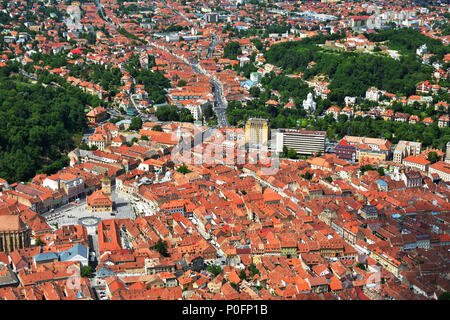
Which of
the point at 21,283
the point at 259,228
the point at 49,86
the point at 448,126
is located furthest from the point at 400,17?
the point at 21,283

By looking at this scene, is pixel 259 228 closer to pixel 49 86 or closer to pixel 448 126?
pixel 448 126

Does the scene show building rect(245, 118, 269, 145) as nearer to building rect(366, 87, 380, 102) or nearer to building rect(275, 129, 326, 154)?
building rect(275, 129, 326, 154)

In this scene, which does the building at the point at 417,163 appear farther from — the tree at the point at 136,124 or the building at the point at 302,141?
the tree at the point at 136,124

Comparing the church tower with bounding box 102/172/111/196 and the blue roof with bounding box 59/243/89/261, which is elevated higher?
the blue roof with bounding box 59/243/89/261

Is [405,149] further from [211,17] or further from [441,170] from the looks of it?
[211,17]

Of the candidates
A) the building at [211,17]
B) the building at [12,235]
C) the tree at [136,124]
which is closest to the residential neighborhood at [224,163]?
the building at [12,235]

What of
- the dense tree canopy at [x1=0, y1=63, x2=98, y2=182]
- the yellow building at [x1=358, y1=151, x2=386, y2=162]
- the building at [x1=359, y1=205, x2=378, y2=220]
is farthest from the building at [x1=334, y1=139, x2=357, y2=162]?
the dense tree canopy at [x1=0, y1=63, x2=98, y2=182]

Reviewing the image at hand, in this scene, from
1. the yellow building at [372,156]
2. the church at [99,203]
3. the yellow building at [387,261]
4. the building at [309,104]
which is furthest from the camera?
the building at [309,104]
